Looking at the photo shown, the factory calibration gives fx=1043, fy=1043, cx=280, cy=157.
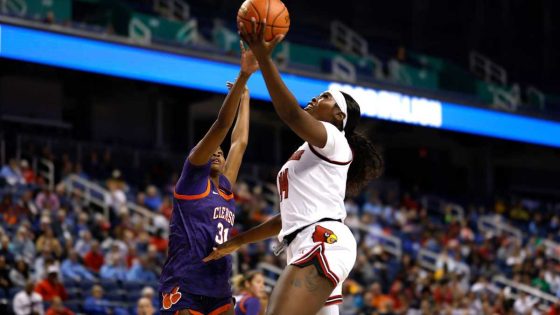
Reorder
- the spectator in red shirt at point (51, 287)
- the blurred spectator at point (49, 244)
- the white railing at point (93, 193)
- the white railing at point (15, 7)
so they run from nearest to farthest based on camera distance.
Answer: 1. the spectator in red shirt at point (51, 287)
2. the blurred spectator at point (49, 244)
3. the white railing at point (93, 193)
4. the white railing at point (15, 7)

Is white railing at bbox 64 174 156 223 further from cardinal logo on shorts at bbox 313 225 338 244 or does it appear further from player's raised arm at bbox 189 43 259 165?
cardinal logo on shorts at bbox 313 225 338 244

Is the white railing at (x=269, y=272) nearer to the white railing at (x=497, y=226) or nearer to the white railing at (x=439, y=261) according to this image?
the white railing at (x=439, y=261)

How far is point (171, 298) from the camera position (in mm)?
6555

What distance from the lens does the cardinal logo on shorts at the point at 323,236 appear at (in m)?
5.87

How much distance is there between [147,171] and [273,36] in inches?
596

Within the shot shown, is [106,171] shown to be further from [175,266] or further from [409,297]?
[175,266]

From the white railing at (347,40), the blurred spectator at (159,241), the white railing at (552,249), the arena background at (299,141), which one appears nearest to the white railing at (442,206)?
the arena background at (299,141)

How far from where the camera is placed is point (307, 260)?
5816 mm

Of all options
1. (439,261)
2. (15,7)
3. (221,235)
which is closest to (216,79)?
(15,7)

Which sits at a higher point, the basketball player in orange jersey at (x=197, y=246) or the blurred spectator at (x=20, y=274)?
the basketball player in orange jersey at (x=197, y=246)

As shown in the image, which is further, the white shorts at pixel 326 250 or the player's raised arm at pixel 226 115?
the player's raised arm at pixel 226 115

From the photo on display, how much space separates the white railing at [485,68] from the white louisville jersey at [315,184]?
21.9 m

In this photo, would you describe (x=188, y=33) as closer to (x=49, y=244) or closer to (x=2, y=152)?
(x=2, y=152)

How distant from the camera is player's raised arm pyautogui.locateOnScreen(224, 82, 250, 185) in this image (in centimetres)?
725
